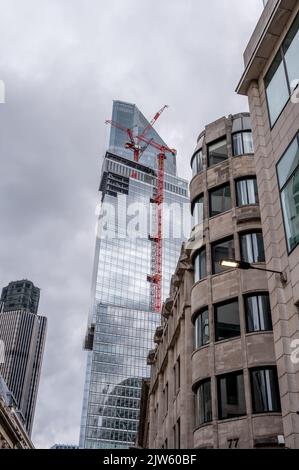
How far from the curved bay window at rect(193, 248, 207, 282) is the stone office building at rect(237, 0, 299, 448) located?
11.3m

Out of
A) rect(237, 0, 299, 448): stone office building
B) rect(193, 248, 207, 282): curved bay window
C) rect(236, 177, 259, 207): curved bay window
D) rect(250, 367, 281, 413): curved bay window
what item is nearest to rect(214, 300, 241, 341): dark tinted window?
rect(250, 367, 281, 413): curved bay window

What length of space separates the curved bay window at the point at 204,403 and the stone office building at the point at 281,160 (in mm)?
10355

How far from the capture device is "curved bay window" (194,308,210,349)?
1194 inches

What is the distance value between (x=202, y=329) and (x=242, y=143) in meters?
12.0

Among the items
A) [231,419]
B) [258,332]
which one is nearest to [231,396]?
[231,419]

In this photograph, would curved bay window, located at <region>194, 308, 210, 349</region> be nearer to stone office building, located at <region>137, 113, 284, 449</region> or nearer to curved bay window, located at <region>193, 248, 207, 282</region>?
stone office building, located at <region>137, 113, 284, 449</region>

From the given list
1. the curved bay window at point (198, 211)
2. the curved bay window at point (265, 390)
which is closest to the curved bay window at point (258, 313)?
the curved bay window at point (265, 390)

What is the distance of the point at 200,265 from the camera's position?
33.3 m

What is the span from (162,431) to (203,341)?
1516 cm

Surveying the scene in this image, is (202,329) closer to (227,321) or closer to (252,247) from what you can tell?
(227,321)

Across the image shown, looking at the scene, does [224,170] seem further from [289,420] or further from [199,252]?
[289,420]

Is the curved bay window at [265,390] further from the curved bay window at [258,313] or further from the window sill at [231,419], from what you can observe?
the curved bay window at [258,313]

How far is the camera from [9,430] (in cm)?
9250
